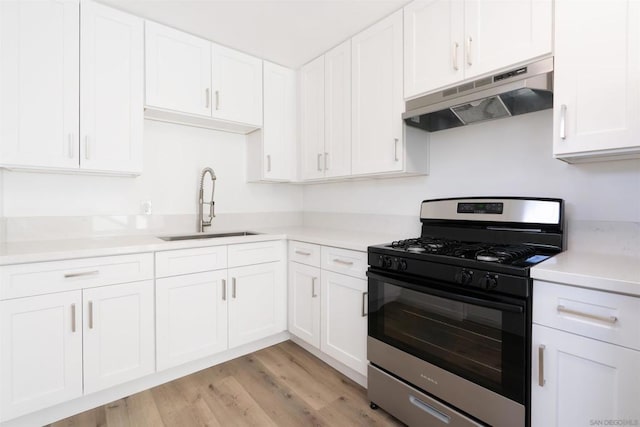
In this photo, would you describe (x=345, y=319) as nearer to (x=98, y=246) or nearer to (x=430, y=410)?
(x=430, y=410)

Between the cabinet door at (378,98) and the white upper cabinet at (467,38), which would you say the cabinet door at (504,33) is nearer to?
the white upper cabinet at (467,38)

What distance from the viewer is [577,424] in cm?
108

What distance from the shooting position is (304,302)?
7.65 feet

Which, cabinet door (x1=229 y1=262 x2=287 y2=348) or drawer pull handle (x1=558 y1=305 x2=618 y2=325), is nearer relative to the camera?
drawer pull handle (x1=558 y1=305 x2=618 y2=325)

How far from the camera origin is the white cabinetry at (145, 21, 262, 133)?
2137 mm

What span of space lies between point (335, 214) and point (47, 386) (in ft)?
7.19

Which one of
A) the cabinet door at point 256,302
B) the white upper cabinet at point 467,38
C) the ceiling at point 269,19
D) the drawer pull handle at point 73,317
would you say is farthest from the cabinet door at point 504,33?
the drawer pull handle at point 73,317

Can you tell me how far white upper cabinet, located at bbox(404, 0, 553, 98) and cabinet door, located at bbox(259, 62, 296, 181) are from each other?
4.01 ft

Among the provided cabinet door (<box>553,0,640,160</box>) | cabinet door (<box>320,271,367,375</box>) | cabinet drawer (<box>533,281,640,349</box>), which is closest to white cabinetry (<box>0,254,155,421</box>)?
cabinet door (<box>320,271,367,375</box>)

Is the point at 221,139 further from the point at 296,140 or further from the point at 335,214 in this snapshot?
the point at 335,214

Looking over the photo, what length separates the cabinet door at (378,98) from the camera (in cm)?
200

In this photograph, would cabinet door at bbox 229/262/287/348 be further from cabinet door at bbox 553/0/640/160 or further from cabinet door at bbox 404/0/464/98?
cabinet door at bbox 553/0/640/160

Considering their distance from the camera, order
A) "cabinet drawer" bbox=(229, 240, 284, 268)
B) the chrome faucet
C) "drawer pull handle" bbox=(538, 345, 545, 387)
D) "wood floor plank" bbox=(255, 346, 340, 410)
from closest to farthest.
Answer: "drawer pull handle" bbox=(538, 345, 545, 387), "wood floor plank" bbox=(255, 346, 340, 410), "cabinet drawer" bbox=(229, 240, 284, 268), the chrome faucet

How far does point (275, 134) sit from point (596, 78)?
2137 millimetres
